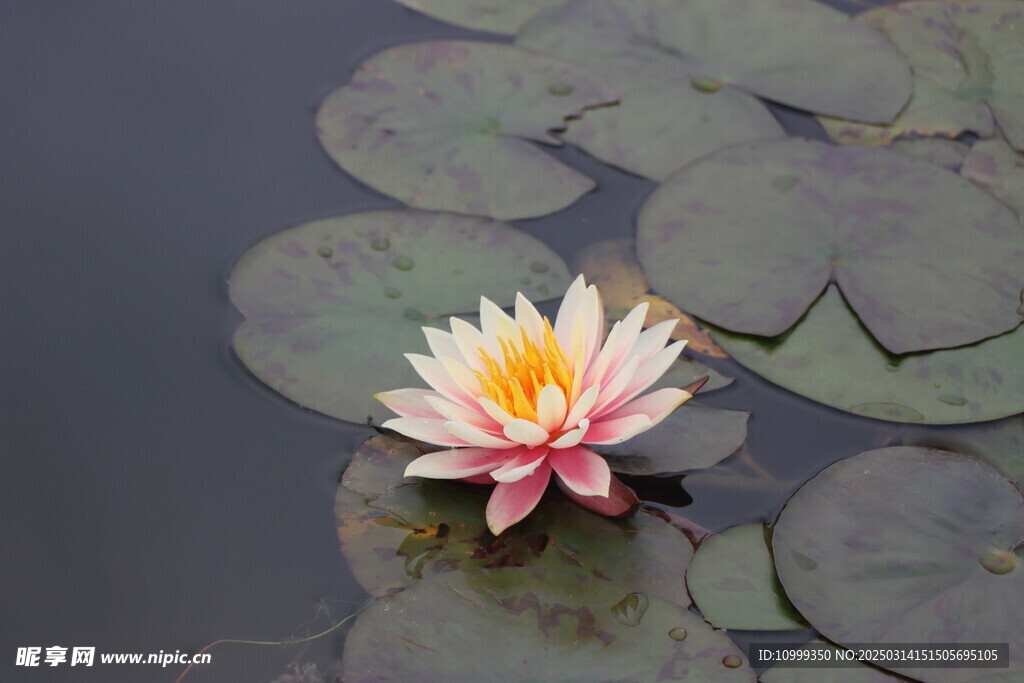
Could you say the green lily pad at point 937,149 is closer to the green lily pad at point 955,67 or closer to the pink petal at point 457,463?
the green lily pad at point 955,67

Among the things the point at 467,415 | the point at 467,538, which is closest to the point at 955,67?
the point at 467,415

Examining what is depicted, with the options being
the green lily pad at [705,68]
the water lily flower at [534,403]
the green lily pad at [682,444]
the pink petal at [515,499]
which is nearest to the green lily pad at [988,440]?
the green lily pad at [682,444]

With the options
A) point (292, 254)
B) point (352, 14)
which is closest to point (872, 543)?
point (292, 254)

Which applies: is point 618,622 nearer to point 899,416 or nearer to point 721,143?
point 899,416

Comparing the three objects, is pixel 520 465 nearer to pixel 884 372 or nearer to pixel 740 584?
pixel 740 584

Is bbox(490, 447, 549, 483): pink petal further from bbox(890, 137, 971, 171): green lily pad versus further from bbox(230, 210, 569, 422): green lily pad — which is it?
bbox(890, 137, 971, 171): green lily pad

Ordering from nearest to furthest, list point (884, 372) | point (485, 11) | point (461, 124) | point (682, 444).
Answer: point (682, 444) → point (884, 372) → point (461, 124) → point (485, 11)

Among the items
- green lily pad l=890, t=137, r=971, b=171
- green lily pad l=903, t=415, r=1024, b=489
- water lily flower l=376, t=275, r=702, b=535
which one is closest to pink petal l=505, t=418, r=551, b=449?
water lily flower l=376, t=275, r=702, b=535
